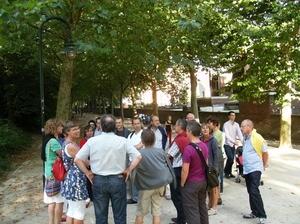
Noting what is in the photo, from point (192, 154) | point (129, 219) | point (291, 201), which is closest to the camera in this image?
point (192, 154)

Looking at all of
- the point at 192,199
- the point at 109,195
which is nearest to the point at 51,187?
the point at 109,195

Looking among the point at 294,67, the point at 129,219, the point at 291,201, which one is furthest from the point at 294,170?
the point at 129,219

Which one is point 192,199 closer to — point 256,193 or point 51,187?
point 256,193

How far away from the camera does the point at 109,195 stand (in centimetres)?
393

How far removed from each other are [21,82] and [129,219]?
47.8 feet

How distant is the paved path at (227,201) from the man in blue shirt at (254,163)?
1.19ft

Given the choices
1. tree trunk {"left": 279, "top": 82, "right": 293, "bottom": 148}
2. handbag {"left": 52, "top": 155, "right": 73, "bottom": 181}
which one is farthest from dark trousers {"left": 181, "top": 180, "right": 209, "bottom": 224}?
tree trunk {"left": 279, "top": 82, "right": 293, "bottom": 148}

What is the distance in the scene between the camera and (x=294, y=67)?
41.5 ft

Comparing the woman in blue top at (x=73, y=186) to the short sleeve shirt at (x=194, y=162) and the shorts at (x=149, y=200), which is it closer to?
the shorts at (x=149, y=200)

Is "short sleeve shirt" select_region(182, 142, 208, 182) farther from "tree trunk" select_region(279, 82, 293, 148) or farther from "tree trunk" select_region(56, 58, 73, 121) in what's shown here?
"tree trunk" select_region(279, 82, 293, 148)

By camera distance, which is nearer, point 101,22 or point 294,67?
point 101,22

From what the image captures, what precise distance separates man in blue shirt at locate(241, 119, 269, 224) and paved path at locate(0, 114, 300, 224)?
1.19 feet

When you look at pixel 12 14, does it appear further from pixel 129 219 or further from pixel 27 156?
pixel 27 156

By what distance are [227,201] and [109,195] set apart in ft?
10.6
